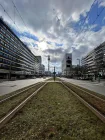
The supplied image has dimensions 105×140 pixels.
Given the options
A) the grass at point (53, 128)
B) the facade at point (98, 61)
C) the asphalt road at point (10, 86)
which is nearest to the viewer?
the grass at point (53, 128)

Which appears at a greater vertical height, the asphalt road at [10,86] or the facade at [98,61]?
the facade at [98,61]

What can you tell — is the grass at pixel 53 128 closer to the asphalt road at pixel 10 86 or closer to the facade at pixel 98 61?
the asphalt road at pixel 10 86

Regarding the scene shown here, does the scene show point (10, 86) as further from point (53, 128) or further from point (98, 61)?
point (98, 61)

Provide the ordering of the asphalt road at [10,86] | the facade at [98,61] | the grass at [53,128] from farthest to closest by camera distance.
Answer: the facade at [98,61] < the asphalt road at [10,86] < the grass at [53,128]

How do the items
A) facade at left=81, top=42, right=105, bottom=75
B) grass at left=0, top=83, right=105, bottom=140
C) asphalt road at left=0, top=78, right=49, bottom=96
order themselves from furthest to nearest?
facade at left=81, top=42, right=105, bottom=75 < asphalt road at left=0, top=78, right=49, bottom=96 < grass at left=0, top=83, right=105, bottom=140

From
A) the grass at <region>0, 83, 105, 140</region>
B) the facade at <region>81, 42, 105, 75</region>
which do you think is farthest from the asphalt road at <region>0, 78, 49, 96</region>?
the facade at <region>81, 42, 105, 75</region>

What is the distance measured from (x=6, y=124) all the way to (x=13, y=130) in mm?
596

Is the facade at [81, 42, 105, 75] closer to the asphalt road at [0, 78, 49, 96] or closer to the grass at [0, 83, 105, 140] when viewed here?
the asphalt road at [0, 78, 49, 96]

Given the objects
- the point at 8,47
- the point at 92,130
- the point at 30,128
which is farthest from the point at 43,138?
the point at 8,47

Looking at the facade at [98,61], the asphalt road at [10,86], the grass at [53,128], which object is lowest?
the asphalt road at [10,86]

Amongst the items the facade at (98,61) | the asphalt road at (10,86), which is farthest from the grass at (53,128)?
the facade at (98,61)

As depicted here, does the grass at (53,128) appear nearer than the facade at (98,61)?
Yes

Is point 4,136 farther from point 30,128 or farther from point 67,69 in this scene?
point 67,69

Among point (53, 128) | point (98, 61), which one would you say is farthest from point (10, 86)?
point (98, 61)
